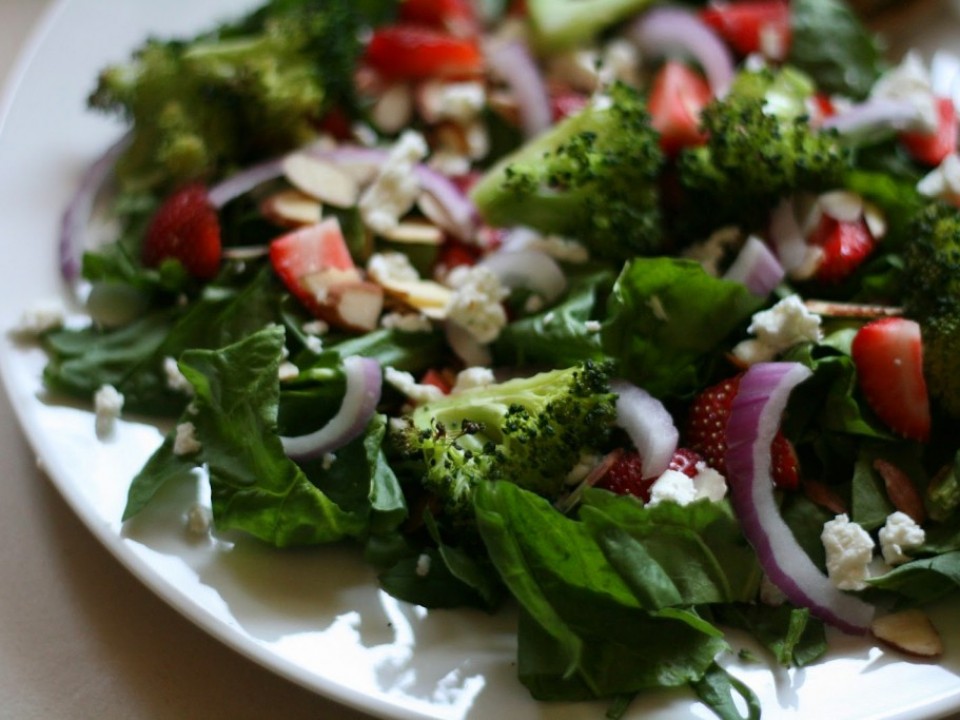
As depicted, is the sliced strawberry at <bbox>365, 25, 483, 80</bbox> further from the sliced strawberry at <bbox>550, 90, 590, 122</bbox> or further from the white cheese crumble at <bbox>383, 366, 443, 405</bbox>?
the white cheese crumble at <bbox>383, 366, 443, 405</bbox>

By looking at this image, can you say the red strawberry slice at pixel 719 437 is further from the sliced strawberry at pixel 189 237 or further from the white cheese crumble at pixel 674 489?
the sliced strawberry at pixel 189 237

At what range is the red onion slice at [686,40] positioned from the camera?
195 cm

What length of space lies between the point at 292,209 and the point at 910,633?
43.6 inches

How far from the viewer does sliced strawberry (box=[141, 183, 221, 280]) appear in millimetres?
1661

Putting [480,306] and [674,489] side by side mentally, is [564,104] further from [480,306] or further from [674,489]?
[674,489]

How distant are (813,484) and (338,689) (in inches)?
27.3

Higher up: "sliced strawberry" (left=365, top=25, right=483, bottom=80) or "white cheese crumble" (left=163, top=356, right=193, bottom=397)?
"sliced strawberry" (left=365, top=25, right=483, bottom=80)

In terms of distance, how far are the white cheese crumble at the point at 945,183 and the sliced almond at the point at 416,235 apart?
0.77m

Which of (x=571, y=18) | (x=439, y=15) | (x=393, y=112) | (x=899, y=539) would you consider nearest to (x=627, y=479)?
(x=899, y=539)

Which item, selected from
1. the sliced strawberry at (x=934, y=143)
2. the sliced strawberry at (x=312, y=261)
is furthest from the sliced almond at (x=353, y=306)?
the sliced strawberry at (x=934, y=143)

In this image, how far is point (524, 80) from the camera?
6.38 ft

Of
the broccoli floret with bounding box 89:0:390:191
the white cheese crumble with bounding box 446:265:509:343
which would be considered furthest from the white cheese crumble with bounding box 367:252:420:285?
the broccoli floret with bounding box 89:0:390:191

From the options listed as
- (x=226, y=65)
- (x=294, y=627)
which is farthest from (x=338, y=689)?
(x=226, y=65)

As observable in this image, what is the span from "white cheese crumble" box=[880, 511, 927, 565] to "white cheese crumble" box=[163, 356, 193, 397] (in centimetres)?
97
